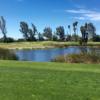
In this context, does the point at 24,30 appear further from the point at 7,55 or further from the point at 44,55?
the point at 7,55

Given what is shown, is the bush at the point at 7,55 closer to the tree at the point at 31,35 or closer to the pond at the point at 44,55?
the pond at the point at 44,55

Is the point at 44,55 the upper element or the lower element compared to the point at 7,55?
lower

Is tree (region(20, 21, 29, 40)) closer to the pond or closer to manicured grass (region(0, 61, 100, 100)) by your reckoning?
the pond

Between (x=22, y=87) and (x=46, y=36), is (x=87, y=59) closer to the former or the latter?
(x=22, y=87)

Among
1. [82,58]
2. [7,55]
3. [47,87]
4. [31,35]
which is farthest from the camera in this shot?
[31,35]

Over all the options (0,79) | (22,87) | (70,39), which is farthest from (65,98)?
(70,39)

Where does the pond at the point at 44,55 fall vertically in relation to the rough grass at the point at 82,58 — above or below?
below

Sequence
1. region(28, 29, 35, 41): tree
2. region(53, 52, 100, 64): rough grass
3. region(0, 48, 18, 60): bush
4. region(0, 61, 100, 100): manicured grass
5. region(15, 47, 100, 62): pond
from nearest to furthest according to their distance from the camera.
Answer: region(0, 61, 100, 100): manicured grass, region(53, 52, 100, 64): rough grass, region(0, 48, 18, 60): bush, region(15, 47, 100, 62): pond, region(28, 29, 35, 41): tree

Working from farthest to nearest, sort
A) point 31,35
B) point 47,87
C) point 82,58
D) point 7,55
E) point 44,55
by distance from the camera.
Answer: point 31,35 < point 44,55 < point 7,55 < point 82,58 < point 47,87

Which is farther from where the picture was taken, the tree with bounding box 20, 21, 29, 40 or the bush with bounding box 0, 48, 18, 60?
the tree with bounding box 20, 21, 29, 40

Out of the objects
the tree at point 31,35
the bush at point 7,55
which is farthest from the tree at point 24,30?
the bush at point 7,55

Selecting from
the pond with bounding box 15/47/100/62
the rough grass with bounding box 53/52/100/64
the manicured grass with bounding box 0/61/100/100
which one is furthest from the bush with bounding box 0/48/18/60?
the manicured grass with bounding box 0/61/100/100

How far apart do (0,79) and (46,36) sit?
137908mm

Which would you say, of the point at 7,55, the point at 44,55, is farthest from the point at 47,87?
the point at 44,55
